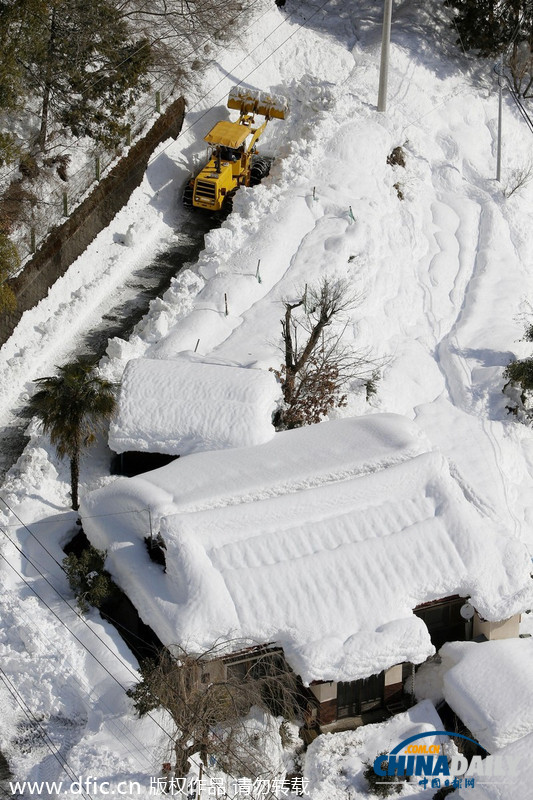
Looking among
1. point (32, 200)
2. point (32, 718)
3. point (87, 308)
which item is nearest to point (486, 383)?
point (87, 308)

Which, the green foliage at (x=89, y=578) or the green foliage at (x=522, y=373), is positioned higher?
the green foliage at (x=522, y=373)

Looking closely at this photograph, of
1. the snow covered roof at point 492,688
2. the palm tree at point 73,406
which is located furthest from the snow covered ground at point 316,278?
the snow covered roof at point 492,688

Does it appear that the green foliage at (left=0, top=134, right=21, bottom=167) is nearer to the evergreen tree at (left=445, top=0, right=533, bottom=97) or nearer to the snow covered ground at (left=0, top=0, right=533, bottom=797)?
the snow covered ground at (left=0, top=0, right=533, bottom=797)

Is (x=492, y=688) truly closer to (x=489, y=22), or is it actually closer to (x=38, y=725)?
(x=38, y=725)

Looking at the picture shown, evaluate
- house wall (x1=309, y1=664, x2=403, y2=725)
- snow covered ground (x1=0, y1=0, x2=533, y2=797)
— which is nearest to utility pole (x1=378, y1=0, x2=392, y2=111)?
snow covered ground (x1=0, y1=0, x2=533, y2=797)

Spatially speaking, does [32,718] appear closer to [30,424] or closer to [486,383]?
[30,424]

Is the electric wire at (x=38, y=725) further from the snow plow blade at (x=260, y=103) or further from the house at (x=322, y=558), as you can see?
the snow plow blade at (x=260, y=103)

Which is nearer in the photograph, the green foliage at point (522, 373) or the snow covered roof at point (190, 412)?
the snow covered roof at point (190, 412)
